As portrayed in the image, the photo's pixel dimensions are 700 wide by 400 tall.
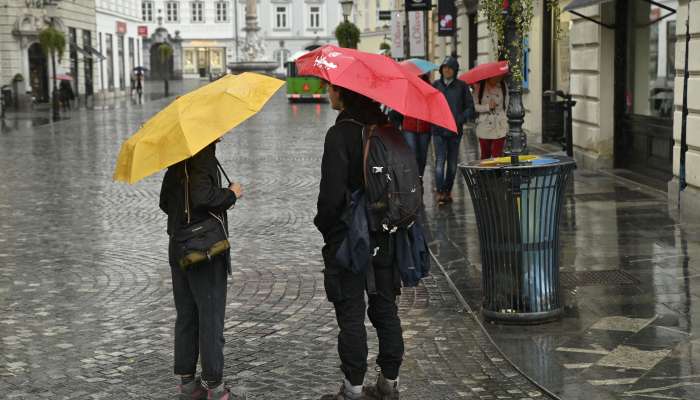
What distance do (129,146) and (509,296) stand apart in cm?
297

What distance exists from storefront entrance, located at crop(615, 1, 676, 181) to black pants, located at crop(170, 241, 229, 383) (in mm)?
10072

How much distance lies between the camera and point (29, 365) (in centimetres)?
675

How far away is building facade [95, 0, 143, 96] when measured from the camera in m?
59.3

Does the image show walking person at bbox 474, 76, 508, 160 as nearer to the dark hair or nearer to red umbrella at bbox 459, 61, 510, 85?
red umbrella at bbox 459, 61, 510, 85

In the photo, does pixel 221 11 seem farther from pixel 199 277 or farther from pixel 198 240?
pixel 198 240

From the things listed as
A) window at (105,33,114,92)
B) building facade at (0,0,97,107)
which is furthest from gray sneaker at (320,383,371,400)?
window at (105,33,114,92)

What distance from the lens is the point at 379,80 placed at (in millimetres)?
5660

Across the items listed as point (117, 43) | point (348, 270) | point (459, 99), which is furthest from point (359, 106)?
point (117, 43)

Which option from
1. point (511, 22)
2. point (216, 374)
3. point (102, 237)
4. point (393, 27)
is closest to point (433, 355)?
point (216, 374)

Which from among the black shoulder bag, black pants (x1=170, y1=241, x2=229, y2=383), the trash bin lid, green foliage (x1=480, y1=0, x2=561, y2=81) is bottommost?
black pants (x1=170, y1=241, x2=229, y2=383)

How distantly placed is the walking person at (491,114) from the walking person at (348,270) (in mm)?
7972

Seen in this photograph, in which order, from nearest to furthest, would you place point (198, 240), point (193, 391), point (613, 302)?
point (198, 240) → point (193, 391) → point (613, 302)

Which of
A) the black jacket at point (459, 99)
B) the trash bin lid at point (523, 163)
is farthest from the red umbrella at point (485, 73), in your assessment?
the trash bin lid at point (523, 163)

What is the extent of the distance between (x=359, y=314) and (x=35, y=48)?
44375 millimetres
